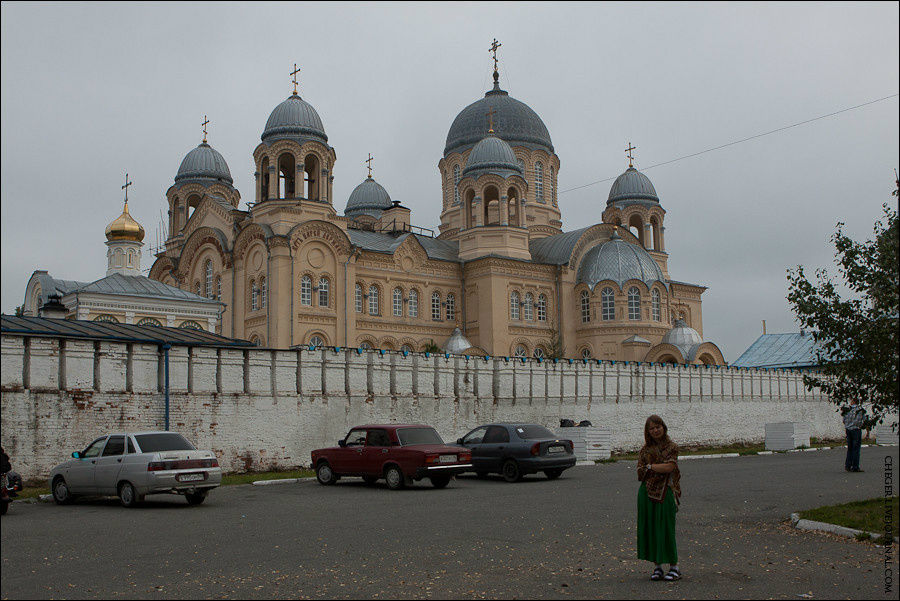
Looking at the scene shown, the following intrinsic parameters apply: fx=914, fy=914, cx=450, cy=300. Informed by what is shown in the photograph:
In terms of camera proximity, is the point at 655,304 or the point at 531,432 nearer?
the point at 531,432

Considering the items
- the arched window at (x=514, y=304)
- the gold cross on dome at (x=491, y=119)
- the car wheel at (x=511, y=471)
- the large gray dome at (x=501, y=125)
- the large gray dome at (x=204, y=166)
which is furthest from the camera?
the large gray dome at (x=501, y=125)

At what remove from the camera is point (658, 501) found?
802 centimetres

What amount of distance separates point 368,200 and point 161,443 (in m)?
47.1

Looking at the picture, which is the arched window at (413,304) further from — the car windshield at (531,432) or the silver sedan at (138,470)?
the silver sedan at (138,470)

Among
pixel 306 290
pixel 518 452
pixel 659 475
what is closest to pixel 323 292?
pixel 306 290

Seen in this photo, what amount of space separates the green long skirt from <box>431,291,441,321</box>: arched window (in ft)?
126

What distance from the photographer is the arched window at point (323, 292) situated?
41375mm

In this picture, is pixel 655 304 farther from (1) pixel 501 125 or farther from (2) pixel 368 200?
(2) pixel 368 200

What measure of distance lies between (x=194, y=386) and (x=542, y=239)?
3462cm

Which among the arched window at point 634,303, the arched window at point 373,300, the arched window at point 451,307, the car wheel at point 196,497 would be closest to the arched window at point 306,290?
the arched window at point 373,300

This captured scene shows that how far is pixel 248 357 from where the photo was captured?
68.8 ft

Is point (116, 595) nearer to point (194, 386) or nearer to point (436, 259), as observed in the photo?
point (194, 386)

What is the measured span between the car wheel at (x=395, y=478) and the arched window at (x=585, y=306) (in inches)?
1282

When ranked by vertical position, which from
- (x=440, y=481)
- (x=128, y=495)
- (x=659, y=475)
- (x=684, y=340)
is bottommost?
(x=440, y=481)
